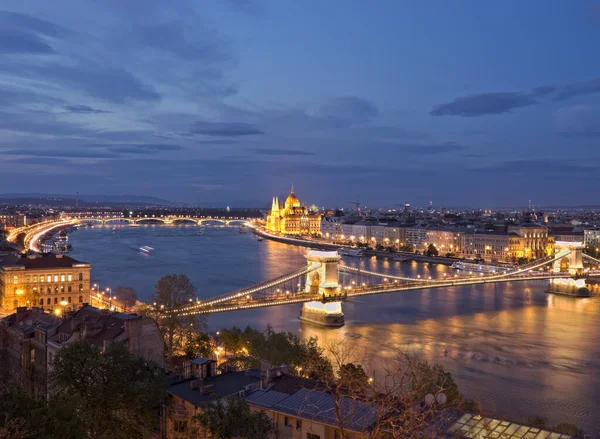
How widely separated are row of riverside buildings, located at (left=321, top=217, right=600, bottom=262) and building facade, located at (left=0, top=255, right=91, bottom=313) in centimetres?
2544

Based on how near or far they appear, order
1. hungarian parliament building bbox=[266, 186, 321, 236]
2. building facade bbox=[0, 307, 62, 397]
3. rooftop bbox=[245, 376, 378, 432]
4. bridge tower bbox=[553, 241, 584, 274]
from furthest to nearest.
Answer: hungarian parliament building bbox=[266, 186, 321, 236], bridge tower bbox=[553, 241, 584, 274], building facade bbox=[0, 307, 62, 397], rooftop bbox=[245, 376, 378, 432]

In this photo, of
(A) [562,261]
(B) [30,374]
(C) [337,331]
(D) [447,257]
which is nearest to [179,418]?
(B) [30,374]

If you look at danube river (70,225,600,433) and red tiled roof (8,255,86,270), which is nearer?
danube river (70,225,600,433)

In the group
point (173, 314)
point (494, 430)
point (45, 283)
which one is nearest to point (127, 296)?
point (45, 283)

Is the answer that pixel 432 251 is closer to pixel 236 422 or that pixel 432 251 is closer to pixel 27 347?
pixel 27 347

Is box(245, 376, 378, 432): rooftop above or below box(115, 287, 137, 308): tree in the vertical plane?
above

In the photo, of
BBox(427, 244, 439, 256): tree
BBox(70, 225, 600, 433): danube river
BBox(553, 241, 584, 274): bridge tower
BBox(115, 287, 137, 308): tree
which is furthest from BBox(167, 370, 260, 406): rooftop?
BBox(427, 244, 439, 256): tree

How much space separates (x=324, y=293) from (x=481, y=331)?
Answer: 13.6 feet

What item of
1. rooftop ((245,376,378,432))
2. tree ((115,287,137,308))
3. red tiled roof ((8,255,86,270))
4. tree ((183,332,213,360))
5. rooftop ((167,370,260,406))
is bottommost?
tree ((115,287,137,308))

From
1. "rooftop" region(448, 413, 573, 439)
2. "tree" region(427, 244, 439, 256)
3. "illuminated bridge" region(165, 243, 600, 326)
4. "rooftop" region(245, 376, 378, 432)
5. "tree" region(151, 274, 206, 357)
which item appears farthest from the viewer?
"tree" region(427, 244, 439, 256)

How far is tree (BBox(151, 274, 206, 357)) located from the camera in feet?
36.4

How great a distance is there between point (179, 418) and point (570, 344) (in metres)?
11.3

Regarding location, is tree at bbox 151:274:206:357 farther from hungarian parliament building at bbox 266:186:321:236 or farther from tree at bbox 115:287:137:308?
hungarian parliament building at bbox 266:186:321:236

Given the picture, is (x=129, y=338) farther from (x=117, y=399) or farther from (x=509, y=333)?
(x=509, y=333)
